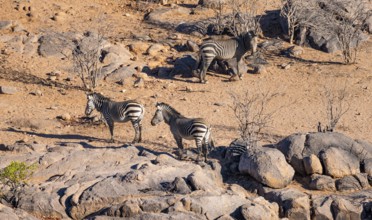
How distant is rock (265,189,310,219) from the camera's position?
16.7 meters

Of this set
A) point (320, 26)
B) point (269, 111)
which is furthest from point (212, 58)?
point (320, 26)

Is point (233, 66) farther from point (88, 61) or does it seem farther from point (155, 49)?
point (88, 61)

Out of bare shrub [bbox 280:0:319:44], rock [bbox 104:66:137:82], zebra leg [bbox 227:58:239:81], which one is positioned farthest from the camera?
bare shrub [bbox 280:0:319:44]

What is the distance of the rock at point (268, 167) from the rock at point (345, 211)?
1.63 meters

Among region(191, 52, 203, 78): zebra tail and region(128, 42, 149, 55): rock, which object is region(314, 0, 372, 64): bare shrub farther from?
region(128, 42, 149, 55): rock

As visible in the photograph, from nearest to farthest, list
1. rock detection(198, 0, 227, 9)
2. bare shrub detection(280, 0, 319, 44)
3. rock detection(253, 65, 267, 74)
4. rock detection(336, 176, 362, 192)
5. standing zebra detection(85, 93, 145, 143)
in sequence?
rock detection(336, 176, 362, 192) < standing zebra detection(85, 93, 145, 143) < rock detection(253, 65, 267, 74) < bare shrub detection(280, 0, 319, 44) < rock detection(198, 0, 227, 9)

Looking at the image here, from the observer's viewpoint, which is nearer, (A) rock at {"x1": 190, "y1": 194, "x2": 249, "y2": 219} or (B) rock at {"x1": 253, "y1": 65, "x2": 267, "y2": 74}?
(A) rock at {"x1": 190, "y1": 194, "x2": 249, "y2": 219}

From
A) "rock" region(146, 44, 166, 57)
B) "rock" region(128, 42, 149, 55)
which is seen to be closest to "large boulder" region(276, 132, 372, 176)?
"rock" region(146, 44, 166, 57)

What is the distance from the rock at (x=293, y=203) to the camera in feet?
54.9

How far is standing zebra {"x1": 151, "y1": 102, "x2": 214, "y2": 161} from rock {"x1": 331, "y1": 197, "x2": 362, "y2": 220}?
3.41 metres

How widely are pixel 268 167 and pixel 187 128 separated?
82.4 inches

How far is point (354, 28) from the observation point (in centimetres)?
2702

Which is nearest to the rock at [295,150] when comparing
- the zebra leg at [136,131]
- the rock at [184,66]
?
the zebra leg at [136,131]

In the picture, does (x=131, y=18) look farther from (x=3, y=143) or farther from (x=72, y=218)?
(x=72, y=218)
